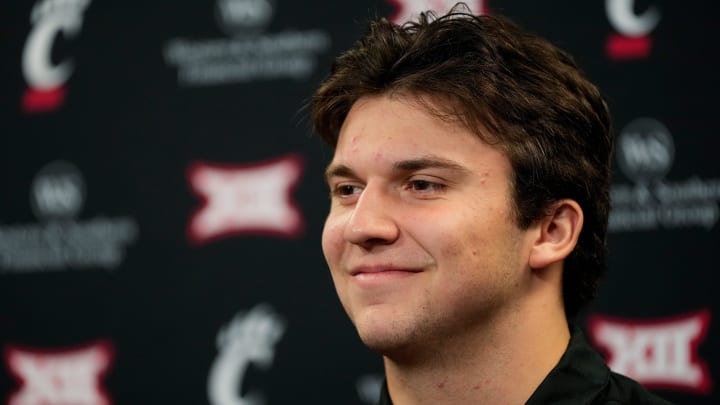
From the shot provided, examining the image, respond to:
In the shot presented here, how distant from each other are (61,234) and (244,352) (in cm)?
69

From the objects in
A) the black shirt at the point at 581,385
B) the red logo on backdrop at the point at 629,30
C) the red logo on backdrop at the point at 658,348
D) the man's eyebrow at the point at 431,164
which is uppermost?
the red logo on backdrop at the point at 629,30

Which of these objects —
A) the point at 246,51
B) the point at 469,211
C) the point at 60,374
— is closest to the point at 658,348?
the point at 469,211

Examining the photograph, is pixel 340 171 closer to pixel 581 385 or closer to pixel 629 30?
pixel 581 385

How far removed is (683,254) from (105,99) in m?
1.70

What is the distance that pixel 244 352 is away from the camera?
2.67 m

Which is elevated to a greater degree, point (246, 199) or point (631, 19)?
point (631, 19)

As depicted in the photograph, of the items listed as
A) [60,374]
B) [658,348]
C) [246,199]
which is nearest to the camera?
[658,348]

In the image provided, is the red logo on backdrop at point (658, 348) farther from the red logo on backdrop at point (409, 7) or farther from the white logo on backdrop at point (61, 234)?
the white logo on backdrop at point (61, 234)

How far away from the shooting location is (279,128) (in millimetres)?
2719

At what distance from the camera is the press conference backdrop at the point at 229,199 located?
2.37 metres

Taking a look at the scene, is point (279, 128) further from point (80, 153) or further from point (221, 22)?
point (80, 153)

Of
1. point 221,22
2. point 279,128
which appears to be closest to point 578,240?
point 279,128

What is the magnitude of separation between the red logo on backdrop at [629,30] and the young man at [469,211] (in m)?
0.76

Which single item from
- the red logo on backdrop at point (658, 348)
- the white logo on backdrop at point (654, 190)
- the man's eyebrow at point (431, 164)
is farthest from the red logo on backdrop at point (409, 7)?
the man's eyebrow at point (431, 164)
